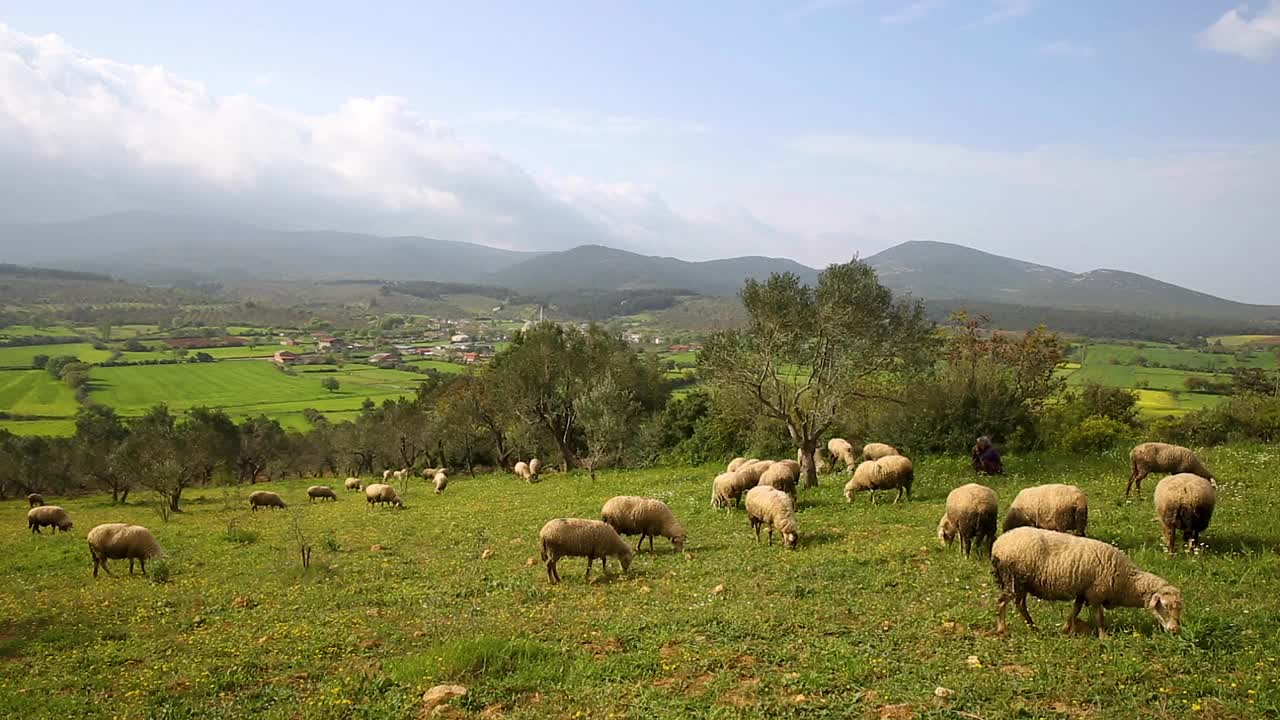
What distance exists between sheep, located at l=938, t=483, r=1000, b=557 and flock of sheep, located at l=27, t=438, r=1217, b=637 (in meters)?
0.02

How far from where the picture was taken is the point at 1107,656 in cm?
968

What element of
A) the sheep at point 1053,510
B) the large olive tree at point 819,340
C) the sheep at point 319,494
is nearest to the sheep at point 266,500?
the sheep at point 319,494

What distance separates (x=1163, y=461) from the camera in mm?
20219

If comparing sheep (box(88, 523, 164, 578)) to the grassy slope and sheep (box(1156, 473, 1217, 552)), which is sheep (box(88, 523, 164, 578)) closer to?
the grassy slope

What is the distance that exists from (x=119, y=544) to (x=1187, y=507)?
29.3 m

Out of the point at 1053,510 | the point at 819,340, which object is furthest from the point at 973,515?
the point at 819,340

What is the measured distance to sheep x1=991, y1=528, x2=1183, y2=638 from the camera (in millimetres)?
10508

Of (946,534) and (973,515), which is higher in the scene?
(973,515)

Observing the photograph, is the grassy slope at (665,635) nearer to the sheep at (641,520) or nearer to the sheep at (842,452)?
the sheep at (641,520)

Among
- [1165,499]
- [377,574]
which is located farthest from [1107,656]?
[377,574]

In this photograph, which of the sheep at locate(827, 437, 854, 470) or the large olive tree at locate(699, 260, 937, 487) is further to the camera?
the sheep at locate(827, 437, 854, 470)

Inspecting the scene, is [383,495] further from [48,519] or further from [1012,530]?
[1012,530]

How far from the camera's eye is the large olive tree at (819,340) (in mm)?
28203

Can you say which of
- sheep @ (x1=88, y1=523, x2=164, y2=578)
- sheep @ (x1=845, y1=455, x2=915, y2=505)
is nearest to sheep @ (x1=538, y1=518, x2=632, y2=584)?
sheep @ (x1=845, y1=455, x2=915, y2=505)
